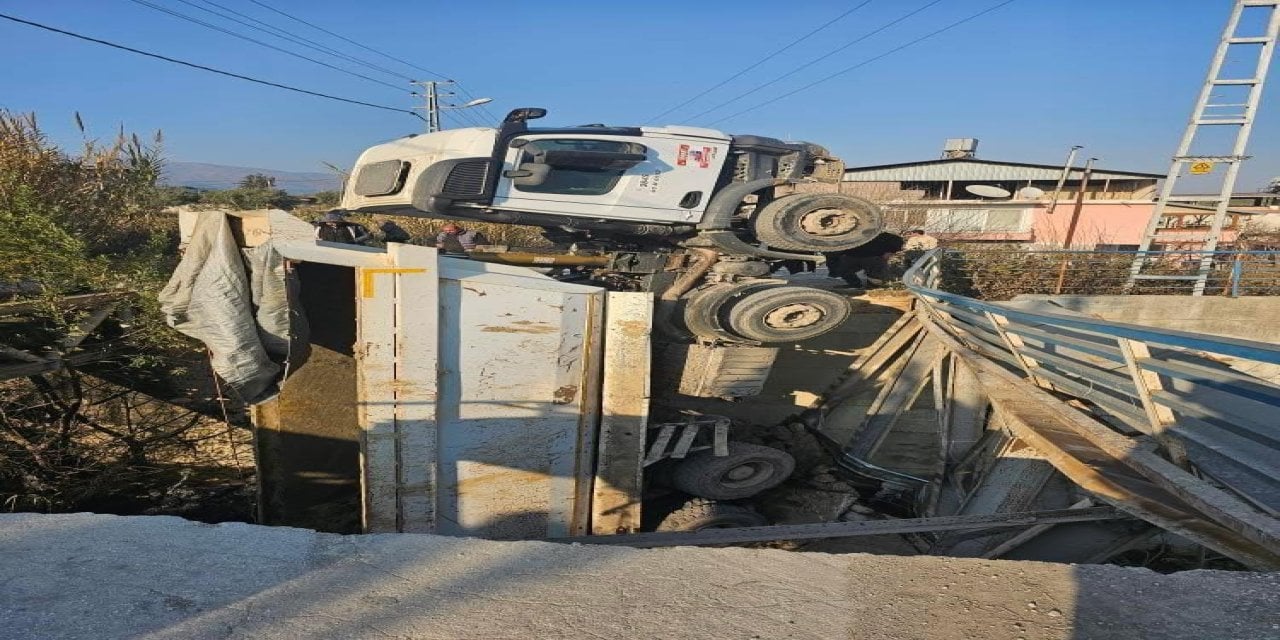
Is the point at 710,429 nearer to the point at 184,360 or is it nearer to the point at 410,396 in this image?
the point at 410,396

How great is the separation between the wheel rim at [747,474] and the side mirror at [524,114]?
3356 mm

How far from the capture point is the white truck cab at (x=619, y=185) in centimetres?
452

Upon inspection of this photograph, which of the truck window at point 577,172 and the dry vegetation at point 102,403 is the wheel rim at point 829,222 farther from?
the dry vegetation at point 102,403

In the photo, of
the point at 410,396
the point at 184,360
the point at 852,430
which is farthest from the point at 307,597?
the point at 852,430

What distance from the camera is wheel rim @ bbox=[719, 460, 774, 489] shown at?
4.69m

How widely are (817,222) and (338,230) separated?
4.45 meters

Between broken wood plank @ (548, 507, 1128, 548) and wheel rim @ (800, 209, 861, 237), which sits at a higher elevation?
wheel rim @ (800, 209, 861, 237)

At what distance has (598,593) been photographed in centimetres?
180

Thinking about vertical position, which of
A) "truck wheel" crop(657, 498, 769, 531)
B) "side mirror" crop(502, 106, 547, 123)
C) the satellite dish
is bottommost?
"truck wheel" crop(657, 498, 769, 531)

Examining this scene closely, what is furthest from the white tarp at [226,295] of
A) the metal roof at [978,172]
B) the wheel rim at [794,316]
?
the metal roof at [978,172]

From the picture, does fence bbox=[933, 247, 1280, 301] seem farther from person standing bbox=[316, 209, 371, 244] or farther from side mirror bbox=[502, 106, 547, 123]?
person standing bbox=[316, 209, 371, 244]

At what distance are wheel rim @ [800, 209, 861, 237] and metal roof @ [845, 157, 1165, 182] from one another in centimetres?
2189

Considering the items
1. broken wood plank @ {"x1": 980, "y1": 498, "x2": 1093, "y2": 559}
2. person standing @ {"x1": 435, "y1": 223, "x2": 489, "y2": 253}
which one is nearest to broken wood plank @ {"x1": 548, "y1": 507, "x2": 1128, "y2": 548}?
broken wood plank @ {"x1": 980, "y1": 498, "x2": 1093, "y2": 559}

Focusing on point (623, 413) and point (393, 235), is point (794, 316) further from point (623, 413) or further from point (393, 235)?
point (393, 235)
